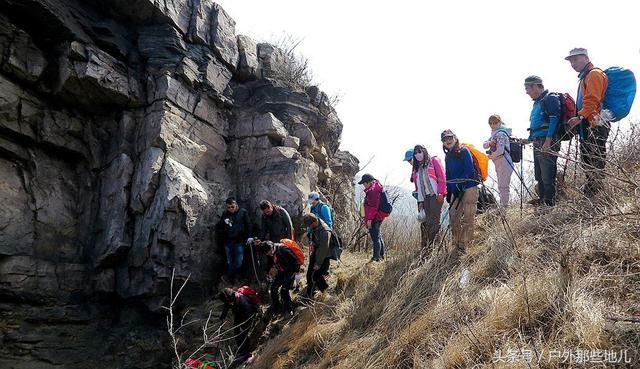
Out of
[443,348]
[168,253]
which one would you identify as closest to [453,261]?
[443,348]

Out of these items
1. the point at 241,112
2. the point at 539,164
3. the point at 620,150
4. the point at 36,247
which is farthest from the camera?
the point at 241,112

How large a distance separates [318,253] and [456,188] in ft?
8.82

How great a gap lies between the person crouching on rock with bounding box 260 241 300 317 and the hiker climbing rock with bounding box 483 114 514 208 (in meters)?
3.79

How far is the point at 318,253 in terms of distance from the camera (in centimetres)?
725

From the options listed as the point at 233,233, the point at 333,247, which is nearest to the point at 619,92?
the point at 333,247

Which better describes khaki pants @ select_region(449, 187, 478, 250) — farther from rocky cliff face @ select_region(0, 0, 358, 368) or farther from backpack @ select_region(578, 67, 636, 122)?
rocky cliff face @ select_region(0, 0, 358, 368)

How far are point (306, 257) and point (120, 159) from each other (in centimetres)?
483

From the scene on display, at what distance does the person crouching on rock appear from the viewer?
294 inches

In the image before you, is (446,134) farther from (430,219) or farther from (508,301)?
(508,301)

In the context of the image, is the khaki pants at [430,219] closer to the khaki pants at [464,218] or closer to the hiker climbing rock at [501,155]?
the khaki pants at [464,218]

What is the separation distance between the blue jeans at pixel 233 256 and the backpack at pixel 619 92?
6.87m

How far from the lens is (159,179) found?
8789mm

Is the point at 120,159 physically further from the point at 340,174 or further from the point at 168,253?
the point at 340,174

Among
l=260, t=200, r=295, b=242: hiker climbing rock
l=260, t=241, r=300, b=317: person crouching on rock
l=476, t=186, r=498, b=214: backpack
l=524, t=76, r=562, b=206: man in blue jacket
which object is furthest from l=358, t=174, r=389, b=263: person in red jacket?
l=524, t=76, r=562, b=206: man in blue jacket
